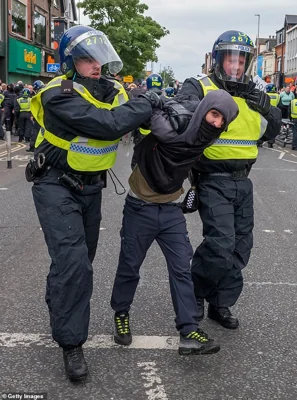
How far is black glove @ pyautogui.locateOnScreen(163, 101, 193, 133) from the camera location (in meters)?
3.38

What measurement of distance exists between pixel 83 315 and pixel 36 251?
2.83 m

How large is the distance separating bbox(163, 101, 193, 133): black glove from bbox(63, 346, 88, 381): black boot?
4.48ft

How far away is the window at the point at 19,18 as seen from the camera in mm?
30219

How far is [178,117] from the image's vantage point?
338 centimetres

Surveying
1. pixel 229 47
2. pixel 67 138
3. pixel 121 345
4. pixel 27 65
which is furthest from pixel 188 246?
pixel 27 65

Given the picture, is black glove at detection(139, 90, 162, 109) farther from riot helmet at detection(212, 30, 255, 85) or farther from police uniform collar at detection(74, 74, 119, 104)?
riot helmet at detection(212, 30, 255, 85)

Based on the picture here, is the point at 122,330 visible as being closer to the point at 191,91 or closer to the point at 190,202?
the point at 190,202

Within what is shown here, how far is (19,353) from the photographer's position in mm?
A: 3611

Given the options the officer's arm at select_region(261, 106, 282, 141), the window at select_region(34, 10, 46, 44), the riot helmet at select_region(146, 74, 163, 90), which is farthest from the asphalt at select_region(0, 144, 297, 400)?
the window at select_region(34, 10, 46, 44)

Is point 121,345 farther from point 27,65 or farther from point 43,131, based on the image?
point 27,65

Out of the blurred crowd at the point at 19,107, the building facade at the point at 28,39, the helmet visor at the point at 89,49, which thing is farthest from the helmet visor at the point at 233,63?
the building facade at the point at 28,39

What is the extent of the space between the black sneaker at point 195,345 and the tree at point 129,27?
132ft

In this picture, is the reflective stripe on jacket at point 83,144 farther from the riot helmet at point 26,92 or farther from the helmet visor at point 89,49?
the riot helmet at point 26,92

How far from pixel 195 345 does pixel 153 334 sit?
0.47 meters
